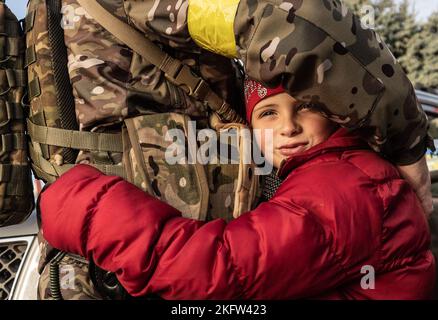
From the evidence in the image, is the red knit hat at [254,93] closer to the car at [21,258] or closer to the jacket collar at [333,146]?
the jacket collar at [333,146]

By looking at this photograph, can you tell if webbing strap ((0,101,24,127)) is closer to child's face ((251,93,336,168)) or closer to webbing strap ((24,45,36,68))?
webbing strap ((24,45,36,68))

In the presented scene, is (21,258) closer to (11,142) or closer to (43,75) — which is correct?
(11,142)

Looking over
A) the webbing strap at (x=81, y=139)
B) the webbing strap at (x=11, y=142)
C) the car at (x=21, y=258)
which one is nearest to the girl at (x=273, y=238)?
the webbing strap at (x=81, y=139)

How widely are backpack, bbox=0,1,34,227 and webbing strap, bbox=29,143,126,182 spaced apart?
0.11 ft

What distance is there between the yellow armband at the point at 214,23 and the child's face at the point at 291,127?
33 cm

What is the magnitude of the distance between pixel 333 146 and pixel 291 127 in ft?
0.56

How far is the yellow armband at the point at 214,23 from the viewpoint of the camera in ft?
3.77

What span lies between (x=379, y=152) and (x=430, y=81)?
1796 cm

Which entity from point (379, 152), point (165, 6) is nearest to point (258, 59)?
point (165, 6)

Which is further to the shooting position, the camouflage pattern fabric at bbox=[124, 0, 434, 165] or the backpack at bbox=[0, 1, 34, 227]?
the backpack at bbox=[0, 1, 34, 227]

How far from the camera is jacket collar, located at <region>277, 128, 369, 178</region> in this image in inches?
53.7

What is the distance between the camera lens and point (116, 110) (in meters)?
1.37

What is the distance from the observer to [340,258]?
3.86 ft

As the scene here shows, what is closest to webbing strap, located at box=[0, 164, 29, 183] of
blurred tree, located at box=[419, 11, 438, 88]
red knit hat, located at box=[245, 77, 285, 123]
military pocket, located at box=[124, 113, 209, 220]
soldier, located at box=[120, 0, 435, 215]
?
military pocket, located at box=[124, 113, 209, 220]
